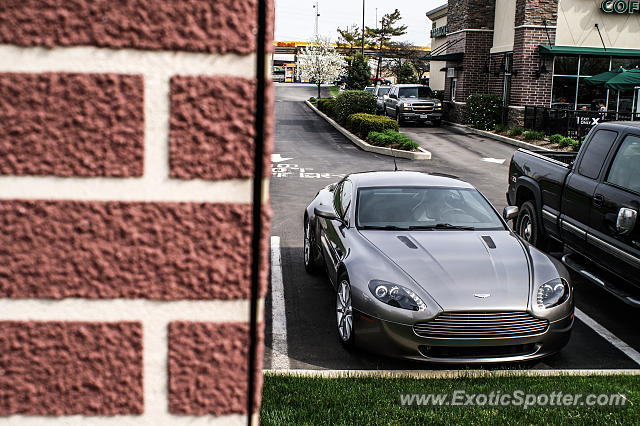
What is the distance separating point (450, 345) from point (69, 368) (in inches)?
199

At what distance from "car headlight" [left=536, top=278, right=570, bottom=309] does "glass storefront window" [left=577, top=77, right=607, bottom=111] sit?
25.3m

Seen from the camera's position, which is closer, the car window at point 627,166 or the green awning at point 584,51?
the car window at point 627,166

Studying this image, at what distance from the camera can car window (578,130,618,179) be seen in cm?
781

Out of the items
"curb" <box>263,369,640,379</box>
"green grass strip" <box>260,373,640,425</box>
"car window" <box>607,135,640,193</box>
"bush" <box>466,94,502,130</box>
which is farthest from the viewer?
"bush" <box>466,94,502,130</box>

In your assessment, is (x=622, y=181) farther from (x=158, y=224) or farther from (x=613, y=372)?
(x=158, y=224)

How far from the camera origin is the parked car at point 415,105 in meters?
34.0

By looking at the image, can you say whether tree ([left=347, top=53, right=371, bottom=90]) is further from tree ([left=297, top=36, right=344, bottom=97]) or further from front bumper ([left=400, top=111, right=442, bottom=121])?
front bumper ([left=400, top=111, right=442, bottom=121])

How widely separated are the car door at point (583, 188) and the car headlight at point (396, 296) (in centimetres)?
274

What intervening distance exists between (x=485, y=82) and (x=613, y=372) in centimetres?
3087

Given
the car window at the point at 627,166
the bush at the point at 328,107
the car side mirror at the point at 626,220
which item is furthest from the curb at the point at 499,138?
the car side mirror at the point at 626,220

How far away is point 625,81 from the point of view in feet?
80.3

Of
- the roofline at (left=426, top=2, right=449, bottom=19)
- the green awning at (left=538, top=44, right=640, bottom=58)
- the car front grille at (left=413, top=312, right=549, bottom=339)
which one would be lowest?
the car front grille at (left=413, top=312, right=549, bottom=339)

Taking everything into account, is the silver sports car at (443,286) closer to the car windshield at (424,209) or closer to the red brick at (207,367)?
the car windshield at (424,209)

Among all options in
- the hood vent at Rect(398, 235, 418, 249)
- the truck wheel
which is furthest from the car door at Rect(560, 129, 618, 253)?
the hood vent at Rect(398, 235, 418, 249)
